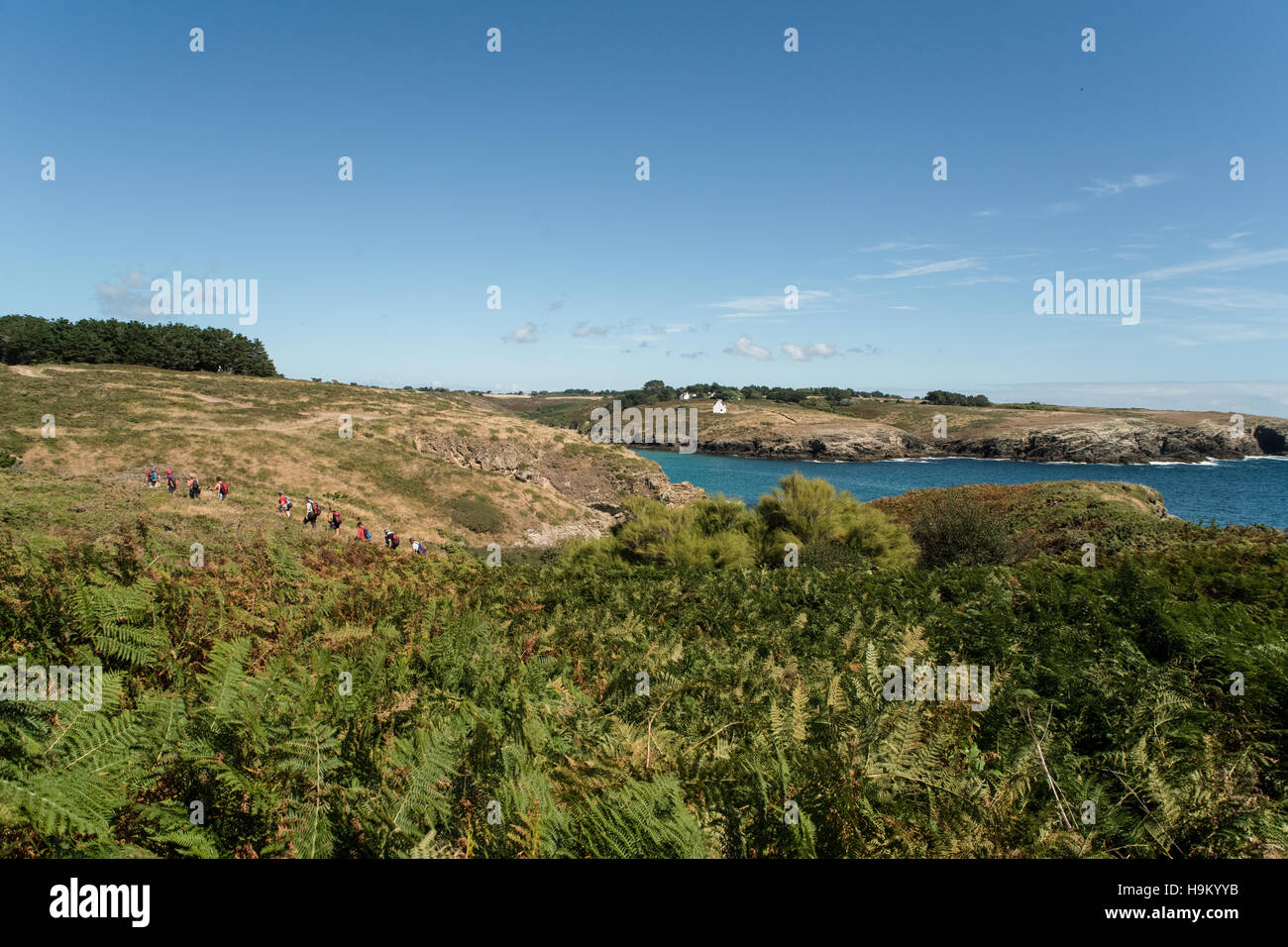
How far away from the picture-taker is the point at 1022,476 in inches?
3834

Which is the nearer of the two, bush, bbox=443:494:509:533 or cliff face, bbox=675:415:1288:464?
bush, bbox=443:494:509:533

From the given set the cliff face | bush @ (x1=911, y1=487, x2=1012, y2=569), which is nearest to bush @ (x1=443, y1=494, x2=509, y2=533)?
bush @ (x1=911, y1=487, x2=1012, y2=569)

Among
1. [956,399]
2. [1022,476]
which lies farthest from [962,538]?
[956,399]

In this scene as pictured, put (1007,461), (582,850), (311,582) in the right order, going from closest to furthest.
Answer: (582,850), (311,582), (1007,461)

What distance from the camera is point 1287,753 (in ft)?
12.5

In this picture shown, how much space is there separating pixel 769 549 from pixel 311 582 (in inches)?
→ 790

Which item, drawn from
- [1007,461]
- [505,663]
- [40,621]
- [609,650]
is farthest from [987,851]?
[1007,461]

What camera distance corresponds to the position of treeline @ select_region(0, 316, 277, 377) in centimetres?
7362

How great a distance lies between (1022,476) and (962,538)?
8567 cm

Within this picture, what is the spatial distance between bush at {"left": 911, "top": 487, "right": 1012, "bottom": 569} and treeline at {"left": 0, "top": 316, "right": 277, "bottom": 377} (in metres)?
89.0

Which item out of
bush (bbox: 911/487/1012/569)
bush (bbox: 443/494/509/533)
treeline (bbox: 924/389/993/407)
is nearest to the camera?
bush (bbox: 911/487/1012/569)

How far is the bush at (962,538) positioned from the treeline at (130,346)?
8898cm

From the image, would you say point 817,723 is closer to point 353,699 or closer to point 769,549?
point 353,699

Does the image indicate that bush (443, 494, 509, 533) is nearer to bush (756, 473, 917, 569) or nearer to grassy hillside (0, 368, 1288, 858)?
bush (756, 473, 917, 569)
